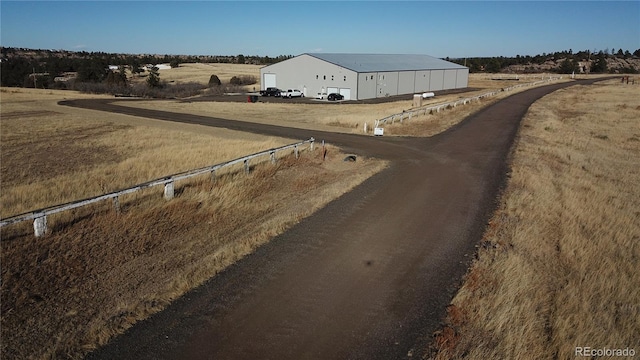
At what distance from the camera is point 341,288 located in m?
7.79

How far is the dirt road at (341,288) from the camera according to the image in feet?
20.2

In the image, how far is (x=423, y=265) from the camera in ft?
28.7

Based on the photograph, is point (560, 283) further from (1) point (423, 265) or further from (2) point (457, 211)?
(2) point (457, 211)

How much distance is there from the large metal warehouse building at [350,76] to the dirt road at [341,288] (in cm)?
5206

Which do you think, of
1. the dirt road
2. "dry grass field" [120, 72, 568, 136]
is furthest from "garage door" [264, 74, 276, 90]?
the dirt road

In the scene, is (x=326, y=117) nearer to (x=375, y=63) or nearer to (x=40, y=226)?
(x=40, y=226)

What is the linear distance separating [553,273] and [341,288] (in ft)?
14.3

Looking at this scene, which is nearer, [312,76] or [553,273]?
[553,273]

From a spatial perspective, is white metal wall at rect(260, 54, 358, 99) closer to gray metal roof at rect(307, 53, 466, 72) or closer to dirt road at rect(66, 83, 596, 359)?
gray metal roof at rect(307, 53, 466, 72)

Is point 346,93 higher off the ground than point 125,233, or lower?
higher

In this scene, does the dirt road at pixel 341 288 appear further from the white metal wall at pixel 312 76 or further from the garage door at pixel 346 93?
the white metal wall at pixel 312 76

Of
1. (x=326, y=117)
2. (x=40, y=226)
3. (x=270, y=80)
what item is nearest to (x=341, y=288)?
(x=40, y=226)

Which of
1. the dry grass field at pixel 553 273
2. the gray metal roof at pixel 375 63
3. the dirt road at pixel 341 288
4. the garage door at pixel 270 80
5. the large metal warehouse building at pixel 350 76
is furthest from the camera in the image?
the garage door at pixel 270 80

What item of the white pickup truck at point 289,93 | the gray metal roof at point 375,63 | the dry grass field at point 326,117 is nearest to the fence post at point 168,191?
the dry grass field at point 326,117
